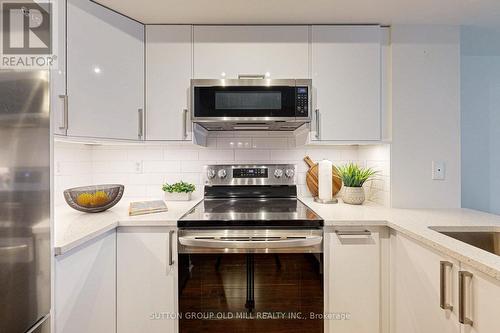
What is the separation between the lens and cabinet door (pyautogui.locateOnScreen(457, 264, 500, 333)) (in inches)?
32.2

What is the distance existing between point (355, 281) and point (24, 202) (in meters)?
1.47

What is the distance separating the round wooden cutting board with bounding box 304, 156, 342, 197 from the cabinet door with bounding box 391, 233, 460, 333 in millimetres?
660

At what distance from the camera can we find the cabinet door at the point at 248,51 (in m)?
1.68

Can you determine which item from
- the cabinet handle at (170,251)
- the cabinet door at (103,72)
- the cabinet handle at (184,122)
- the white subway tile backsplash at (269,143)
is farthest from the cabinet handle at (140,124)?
the white subway tile backsplash at (269,143)

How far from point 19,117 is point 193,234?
34.2 inches

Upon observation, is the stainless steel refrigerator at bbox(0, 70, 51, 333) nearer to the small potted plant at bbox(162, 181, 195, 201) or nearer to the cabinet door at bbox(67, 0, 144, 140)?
the cabinet door at bbox(67, 0, 144, 140)

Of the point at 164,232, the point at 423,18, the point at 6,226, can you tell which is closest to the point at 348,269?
the point at 164,232

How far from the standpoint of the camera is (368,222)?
4.53ft

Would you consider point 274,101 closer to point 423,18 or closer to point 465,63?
point 423,18

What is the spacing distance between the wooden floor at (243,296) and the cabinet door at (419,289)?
42 centimetres

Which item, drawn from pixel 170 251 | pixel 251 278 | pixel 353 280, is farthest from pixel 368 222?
pixel 170 251

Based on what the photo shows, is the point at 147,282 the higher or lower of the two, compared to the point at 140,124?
lower

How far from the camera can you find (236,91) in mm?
1612

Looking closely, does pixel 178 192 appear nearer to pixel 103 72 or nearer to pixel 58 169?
pixel 58 169
